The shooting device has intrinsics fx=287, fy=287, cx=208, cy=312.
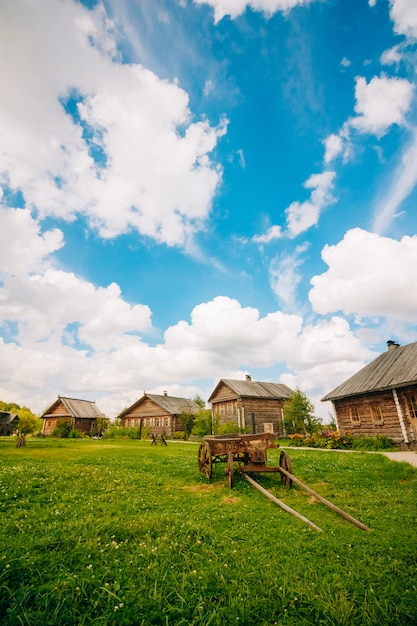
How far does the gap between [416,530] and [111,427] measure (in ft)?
148

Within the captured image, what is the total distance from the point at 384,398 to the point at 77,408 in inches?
1811

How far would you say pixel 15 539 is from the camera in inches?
188

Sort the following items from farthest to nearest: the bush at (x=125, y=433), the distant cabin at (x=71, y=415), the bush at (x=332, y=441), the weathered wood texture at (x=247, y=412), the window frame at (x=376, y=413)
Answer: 1. the distant cabin at (x=71, y=415)
2. the bush at (x=125, y=433)
3. the weathered wood texture at (x=247, y=412)
4. the bush at (x=332, y=441)
5. the window frame at (x=376, y=413)

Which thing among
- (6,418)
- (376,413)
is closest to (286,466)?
(376,413)

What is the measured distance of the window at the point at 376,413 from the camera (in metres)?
20.0

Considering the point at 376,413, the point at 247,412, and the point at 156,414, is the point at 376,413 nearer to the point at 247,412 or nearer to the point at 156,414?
the point at 247,412

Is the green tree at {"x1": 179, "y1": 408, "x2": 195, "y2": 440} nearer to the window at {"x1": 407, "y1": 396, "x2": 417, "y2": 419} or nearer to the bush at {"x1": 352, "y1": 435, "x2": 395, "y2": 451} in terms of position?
the bush at {"x1": 352, "y1": 435, "x2": 395, "y2": 451}

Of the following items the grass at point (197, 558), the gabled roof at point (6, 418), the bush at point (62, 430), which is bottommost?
the grass at point (197, 558)

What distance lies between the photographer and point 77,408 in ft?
160

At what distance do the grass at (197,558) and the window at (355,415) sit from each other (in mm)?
15023

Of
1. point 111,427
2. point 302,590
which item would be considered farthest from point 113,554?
point 111,427

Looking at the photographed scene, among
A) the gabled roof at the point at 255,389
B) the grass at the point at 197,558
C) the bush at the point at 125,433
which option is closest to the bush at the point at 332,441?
the gabled roof at the point at 255,389

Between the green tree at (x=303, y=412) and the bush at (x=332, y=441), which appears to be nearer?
the bush at (x=332, y=441)

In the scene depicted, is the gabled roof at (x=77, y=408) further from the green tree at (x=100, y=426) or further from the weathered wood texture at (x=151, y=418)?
the weathered wood texture at (x=151, y=418)
